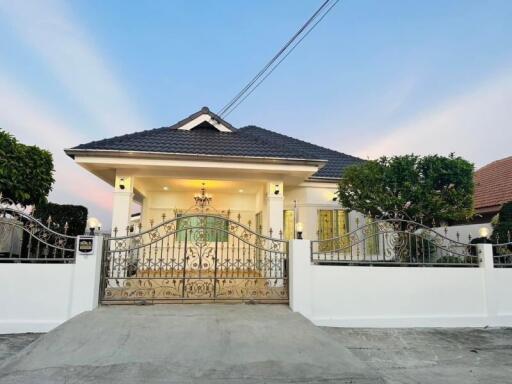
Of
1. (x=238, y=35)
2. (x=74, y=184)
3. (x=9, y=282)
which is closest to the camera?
(x=9, y=282)

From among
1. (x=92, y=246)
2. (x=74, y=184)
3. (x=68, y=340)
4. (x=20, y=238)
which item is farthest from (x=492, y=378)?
(x=74, y=184)

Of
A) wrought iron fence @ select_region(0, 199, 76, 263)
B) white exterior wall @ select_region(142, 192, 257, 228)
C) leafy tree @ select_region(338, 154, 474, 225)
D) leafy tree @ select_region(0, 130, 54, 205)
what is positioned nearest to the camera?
wrought iron fence @ select_region(0, 199, 76, 263)

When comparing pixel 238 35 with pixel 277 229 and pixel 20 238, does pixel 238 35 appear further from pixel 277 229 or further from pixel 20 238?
pixel 20 238

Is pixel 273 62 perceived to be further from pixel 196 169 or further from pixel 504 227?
pixel 504 227

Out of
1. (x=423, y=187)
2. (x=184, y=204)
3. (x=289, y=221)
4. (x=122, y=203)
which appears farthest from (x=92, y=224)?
(x=423, y=187)

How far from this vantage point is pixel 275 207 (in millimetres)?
8703

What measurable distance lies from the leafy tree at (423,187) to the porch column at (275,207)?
2219mm

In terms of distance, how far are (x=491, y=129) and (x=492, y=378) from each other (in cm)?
1253

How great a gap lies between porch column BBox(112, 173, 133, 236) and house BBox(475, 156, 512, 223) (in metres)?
11.6

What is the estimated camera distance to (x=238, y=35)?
1121cm

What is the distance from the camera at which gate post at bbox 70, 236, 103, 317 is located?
17.0 feet

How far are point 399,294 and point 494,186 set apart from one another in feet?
36.5

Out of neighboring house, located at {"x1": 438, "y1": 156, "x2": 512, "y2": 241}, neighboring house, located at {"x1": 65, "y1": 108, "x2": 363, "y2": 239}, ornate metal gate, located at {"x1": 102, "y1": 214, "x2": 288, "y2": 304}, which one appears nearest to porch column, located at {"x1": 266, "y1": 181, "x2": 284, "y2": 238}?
neighboring house, located at {"x1": 65, "y1": 108, "x2": 363, "y2": 239}

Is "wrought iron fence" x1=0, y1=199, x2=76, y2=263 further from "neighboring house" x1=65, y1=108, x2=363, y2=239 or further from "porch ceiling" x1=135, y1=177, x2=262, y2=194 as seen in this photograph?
"porch ceiling" x1=135, y1=177, x2=262, y2=194
